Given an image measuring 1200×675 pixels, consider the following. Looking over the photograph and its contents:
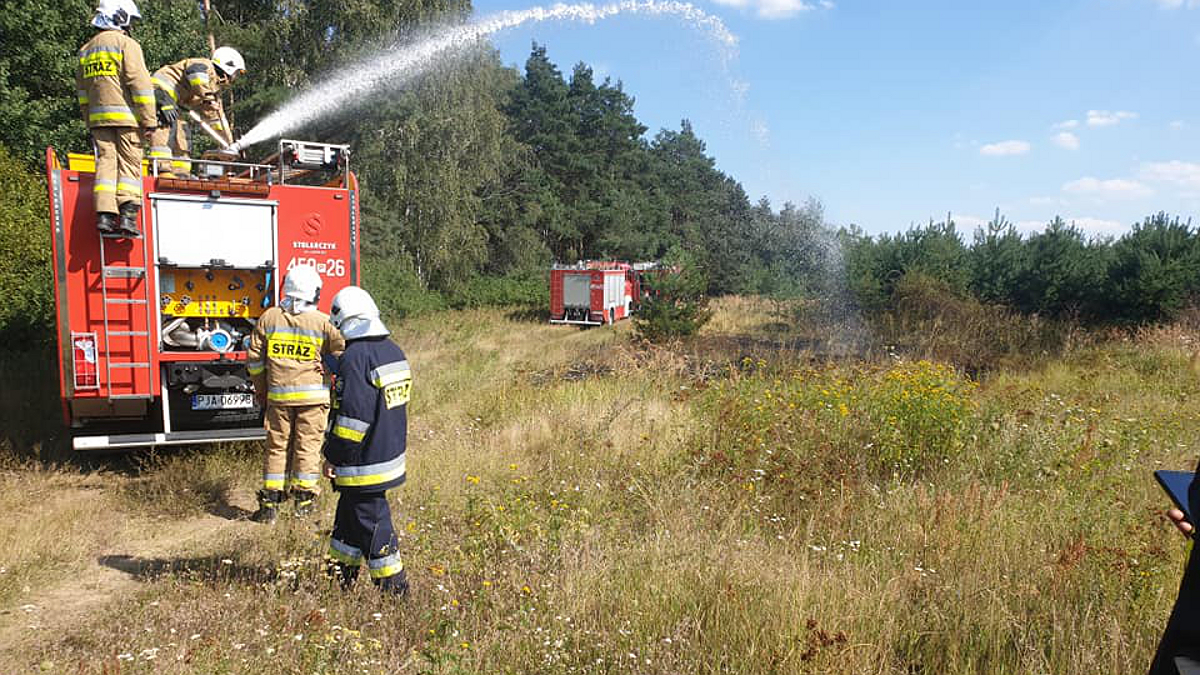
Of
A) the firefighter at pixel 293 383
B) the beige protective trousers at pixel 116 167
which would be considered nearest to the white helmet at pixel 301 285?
the firefighter at pixel 293 383

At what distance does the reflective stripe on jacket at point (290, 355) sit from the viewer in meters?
5.30

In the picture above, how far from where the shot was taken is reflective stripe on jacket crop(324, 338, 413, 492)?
3703mm

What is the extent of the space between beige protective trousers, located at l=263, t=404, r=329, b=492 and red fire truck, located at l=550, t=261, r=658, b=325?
727 inches

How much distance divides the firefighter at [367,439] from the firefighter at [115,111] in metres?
3.13

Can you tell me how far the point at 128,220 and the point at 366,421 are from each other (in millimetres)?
3524

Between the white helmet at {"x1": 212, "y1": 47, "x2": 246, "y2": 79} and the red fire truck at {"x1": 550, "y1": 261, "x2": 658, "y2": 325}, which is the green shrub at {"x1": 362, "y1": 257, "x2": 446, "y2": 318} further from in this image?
the white helmet at {"x1": 212, "y1": 47, "x2": 246, "y2": 79}

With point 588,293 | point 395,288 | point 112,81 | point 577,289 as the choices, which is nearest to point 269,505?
point 112,81

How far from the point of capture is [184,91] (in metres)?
6.50

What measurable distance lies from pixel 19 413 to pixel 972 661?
9.32 meters

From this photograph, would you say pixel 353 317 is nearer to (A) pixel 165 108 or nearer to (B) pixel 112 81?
(B) pixel 112 81

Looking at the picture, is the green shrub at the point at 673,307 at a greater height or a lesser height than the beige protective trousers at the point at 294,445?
greater

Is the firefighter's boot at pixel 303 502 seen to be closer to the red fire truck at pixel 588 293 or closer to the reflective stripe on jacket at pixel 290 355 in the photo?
the reflective stripe on jacket at pixel 290 355

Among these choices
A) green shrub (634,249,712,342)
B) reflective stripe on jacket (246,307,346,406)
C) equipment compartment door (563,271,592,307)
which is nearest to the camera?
reflective stripe on jacket (246,307,346,406)

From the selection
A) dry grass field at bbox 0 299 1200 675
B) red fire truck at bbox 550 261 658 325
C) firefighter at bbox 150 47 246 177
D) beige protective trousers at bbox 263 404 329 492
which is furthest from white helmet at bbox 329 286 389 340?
red fire truck at bbox 550 261 658 325
